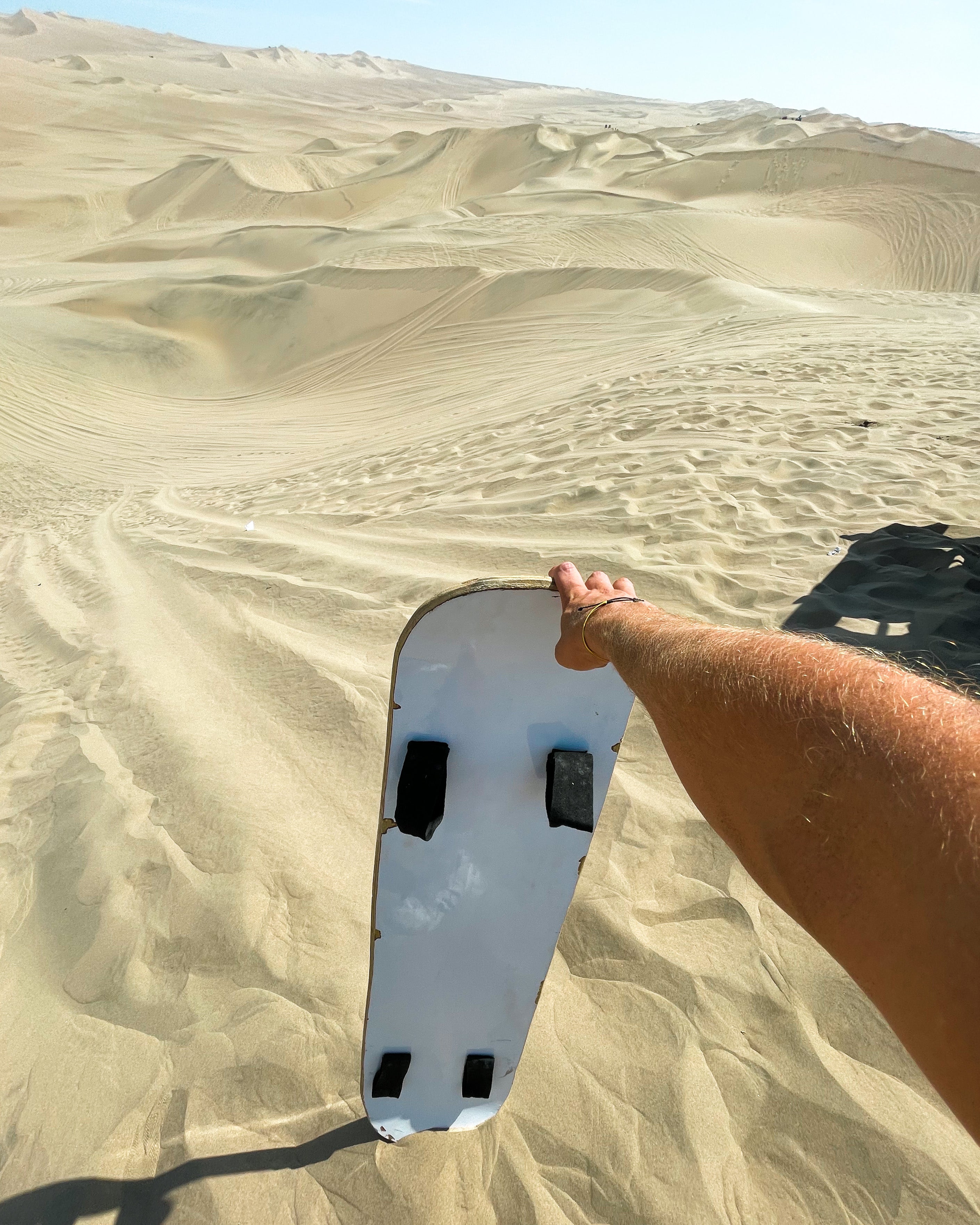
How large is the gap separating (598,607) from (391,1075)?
1221 millimetres

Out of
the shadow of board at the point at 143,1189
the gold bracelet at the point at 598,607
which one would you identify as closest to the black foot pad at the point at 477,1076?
the shadow of board at the point at 143,1189

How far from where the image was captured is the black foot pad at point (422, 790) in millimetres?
1488

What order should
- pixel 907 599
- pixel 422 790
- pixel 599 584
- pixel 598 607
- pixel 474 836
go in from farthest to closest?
pixel 907 599 → pixel 474 836 → pixel 422 790 → pixel 599 584 → pixel 598 607

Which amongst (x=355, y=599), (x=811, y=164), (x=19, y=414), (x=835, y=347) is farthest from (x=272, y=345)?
(x=811, y=164)

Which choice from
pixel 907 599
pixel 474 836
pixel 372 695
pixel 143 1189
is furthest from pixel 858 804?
pixel 907 599

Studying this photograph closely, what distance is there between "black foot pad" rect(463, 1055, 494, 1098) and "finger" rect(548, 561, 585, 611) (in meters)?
1.13

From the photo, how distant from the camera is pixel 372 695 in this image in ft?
10.5

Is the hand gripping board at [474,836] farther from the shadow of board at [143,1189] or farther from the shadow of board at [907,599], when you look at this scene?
the shadow of board at [907,599]

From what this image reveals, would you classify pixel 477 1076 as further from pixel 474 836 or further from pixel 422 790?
pixel 422 790

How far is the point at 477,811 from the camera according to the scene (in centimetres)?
162

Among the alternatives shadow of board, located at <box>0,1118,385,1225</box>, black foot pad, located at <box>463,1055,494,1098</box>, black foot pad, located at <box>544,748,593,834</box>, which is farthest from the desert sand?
black foot pad, located at <box>544,748,593,834</box>

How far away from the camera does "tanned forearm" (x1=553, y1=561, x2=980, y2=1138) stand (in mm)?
577

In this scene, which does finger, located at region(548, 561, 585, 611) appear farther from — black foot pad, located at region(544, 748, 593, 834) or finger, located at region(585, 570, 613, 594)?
black foot pad, located at region(544, 748, 593, 834)

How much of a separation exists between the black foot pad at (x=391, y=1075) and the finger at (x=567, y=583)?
1.13 m
